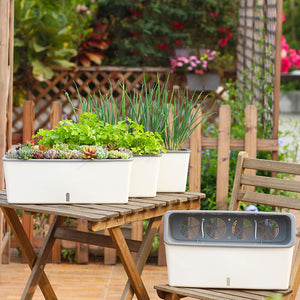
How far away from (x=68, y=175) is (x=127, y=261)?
40cm

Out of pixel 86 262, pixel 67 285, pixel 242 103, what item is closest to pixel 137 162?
pixel 67 285

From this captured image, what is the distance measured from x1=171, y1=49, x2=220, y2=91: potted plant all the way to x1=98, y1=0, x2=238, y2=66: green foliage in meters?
0.62

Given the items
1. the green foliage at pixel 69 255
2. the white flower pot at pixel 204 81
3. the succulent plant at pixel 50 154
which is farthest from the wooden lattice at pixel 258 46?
the succulent plant at pixel 50 154

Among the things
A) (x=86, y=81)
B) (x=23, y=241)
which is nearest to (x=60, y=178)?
(x=23, y=241)

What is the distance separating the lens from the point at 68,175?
6.55ft

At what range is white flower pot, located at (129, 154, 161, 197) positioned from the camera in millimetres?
2139

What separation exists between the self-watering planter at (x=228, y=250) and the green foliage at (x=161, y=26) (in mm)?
6014

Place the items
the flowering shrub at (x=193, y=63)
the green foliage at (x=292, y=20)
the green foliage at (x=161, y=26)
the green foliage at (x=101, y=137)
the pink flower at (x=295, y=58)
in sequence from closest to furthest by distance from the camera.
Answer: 1. the green foliage at (x=101, y=137)
2. the flowering shrub at (x=193, y=63)
3. the pink flower at (x=295, y=58)
4. the green foliage at (x=161, y=26)
5. the green foliage at (x=292, y=20)

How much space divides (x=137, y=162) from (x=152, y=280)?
143 centimetres

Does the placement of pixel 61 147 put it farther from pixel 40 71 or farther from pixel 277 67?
pixel 40 71

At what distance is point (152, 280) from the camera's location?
11.1ft

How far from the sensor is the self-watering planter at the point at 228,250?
187 cm

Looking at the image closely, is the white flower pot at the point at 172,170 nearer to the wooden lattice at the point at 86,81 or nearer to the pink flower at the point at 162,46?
the wooden lattice at the point at 86,81

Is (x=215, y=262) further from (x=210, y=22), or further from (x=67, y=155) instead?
(x=210, y=22)
